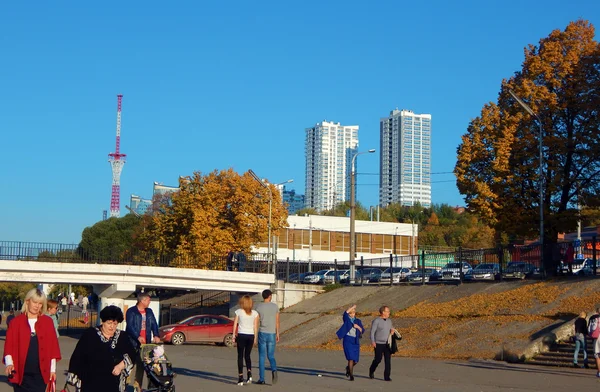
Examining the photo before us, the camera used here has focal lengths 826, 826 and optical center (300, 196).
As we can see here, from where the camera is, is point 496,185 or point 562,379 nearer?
point 562,379

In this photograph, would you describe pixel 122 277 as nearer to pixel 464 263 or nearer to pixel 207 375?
pixel 464 263

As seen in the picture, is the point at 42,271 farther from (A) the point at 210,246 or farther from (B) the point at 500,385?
(B) the point at 500,385

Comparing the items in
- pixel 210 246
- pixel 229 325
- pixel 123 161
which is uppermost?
pixel 123 161

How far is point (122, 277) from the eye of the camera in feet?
129

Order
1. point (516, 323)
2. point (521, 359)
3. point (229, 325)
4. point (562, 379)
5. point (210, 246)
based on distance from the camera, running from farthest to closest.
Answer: point (210, 246)
point (229, 325)
point (516, 323)
point (521, 359)
point (562, 379)

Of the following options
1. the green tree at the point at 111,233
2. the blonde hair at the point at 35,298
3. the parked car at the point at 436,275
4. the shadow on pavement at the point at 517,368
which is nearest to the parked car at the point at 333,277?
the parked car at the point at 436,275

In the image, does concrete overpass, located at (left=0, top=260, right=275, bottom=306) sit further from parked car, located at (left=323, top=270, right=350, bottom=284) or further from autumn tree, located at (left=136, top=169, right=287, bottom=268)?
autumn tree, located at (left=136, top=169, right=287, bottom=268)

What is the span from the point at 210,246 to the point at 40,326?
153 ft

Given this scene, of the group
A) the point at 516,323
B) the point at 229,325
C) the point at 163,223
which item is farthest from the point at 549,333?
the point at 163,223

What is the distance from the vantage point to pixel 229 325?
35312 millimetres

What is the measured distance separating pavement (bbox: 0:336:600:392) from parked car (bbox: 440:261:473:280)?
1297 centimetres

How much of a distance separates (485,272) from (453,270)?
234cm

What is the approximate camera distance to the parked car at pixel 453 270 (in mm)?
36531

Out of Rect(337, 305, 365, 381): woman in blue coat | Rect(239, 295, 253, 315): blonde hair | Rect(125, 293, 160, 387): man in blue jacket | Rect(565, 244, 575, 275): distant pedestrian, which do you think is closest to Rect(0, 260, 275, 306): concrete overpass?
Rect(565, 244, 575, 275): distant pedestrian
